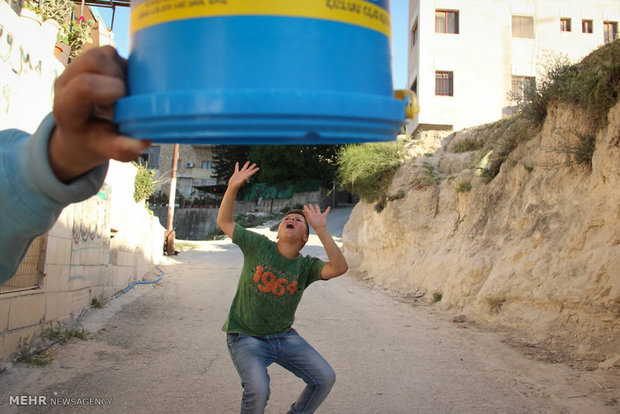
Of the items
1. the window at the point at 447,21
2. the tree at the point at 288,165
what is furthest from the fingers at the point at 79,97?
the tree at the point at 288,165

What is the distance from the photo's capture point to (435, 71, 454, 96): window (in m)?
24.0

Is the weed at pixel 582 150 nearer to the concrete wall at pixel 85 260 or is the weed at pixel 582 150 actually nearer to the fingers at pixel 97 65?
the concrete wall at pixel 85 260

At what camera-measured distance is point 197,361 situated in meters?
6.18

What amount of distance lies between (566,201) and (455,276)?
2421 millimetres

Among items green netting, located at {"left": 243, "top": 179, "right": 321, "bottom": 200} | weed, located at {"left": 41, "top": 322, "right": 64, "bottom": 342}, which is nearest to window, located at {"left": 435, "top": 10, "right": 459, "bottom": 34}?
green netting, located at {"left": 243, "top": 179, "right": 321, "bottom": 200}

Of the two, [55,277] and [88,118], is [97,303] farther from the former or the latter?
[88,118]

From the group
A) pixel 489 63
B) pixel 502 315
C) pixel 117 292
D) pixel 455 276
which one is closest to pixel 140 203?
pixel 117 292

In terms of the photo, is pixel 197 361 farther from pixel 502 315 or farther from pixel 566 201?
pixel 566 201

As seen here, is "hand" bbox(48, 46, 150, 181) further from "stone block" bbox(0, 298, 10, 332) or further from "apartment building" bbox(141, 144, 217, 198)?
"apartment building" bbox(141, 144, 217, 198)

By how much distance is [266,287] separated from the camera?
12.2ft

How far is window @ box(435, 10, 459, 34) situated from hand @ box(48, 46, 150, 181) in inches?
1006

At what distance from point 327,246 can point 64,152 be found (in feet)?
8.71

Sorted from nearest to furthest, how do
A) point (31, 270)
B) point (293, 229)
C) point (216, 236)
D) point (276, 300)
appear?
point (276, 300), point (293, 229), point (31, 270), point (216, 236)

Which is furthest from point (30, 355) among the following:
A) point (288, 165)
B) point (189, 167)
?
point (189, 167)
